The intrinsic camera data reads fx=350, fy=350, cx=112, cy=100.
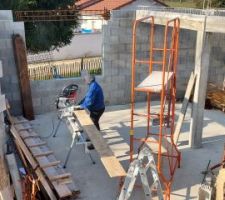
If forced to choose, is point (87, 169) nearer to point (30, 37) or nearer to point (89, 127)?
point (89, 127)

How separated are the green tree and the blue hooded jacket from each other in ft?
26.6

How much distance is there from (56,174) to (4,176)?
1.45 metres

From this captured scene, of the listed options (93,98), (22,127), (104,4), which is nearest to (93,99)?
(93,98)

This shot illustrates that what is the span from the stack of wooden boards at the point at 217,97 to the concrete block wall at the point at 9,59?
19.8 feet

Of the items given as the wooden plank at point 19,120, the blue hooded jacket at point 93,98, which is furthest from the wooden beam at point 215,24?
the wooden plank at point 19,120

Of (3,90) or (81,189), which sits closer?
(81,189)

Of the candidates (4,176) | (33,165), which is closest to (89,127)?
(33,165)

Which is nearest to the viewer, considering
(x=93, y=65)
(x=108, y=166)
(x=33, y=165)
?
(x=108, y=166)

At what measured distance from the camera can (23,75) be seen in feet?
31.9

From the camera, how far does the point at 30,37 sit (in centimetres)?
1572

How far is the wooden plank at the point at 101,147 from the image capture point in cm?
596

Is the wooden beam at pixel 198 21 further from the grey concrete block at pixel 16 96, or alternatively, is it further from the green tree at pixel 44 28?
the green tree at pixel 44 28

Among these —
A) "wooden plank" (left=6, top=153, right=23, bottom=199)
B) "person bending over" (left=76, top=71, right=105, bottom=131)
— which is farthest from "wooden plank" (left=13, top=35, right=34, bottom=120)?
"wooden plank" (left=6, top=153, right=23, bottom=199)

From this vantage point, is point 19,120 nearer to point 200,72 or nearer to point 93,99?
point 93,99
